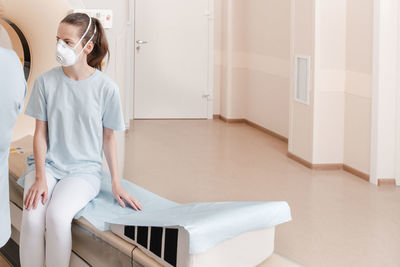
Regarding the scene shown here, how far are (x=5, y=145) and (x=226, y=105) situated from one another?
572cm

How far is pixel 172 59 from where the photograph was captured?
732 cm

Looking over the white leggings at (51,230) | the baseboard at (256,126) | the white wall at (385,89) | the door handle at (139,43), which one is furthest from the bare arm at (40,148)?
the door handle at (139,43)

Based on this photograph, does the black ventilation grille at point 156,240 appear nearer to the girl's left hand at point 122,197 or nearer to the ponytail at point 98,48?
the girl's left hand at point 122,197

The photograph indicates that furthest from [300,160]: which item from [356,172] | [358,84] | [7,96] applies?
[7,96]

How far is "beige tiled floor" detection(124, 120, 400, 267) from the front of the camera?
10.1 feet

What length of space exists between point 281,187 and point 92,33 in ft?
7.01

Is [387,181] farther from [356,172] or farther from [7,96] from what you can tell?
[7,96]

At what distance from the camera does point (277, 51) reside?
621cm

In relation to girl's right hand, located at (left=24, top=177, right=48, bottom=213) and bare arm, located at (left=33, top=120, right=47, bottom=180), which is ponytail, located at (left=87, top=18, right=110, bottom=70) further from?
girl's right hand, located at (left=24, top=177, right=48, bottom=213)

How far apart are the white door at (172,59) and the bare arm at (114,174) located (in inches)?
183

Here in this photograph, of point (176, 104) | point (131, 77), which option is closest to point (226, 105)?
point (176, 104)

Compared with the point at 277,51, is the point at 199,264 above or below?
below

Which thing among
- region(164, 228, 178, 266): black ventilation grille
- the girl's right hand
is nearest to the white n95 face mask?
the girl's right hand

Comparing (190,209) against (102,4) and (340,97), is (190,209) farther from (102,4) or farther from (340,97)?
(340,97)
